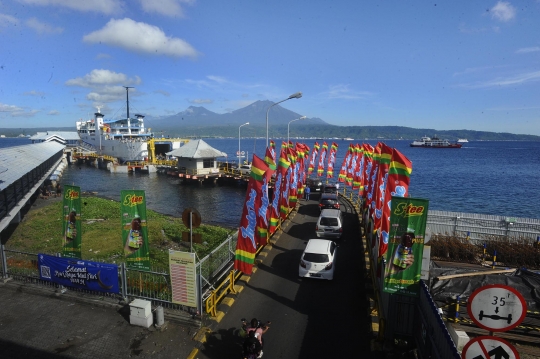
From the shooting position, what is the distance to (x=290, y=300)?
11672 millimetres

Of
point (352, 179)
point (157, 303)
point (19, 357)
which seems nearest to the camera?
point (19, 357)

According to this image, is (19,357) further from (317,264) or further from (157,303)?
(317,264)

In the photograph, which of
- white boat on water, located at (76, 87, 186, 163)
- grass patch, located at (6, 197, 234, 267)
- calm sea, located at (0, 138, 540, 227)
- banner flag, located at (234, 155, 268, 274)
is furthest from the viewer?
white boat on water, located at (76, 87, 186, 163)

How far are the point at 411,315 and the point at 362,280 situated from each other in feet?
16.1

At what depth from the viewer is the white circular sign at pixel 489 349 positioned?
177 inches

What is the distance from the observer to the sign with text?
993 cm

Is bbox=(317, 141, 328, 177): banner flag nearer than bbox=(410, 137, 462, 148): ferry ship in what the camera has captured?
Yes

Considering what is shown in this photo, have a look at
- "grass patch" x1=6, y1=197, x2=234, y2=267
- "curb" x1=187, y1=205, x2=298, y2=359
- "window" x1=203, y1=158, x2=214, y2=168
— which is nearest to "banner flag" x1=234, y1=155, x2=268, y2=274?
"curb" x1=187, y1=205, x2=298, y2=359

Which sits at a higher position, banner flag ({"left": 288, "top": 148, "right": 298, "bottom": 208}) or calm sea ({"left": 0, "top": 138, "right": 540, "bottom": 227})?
banner flag ({"left": 288, "top": 148, "right": 298, "bottom": 208})

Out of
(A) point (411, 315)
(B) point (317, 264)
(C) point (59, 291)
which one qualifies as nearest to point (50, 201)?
(C) point (59, 291)

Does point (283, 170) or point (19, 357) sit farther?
point (283, 170)

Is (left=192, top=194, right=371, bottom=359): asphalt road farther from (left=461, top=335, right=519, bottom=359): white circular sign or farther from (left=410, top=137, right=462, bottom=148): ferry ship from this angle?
(left=410, top=137, right=462, bottom=148): ferry ship

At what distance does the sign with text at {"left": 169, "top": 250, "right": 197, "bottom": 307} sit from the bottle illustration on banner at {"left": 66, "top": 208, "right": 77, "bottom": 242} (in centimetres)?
476

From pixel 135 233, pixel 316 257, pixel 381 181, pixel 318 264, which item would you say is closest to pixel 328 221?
pixel 381 181
